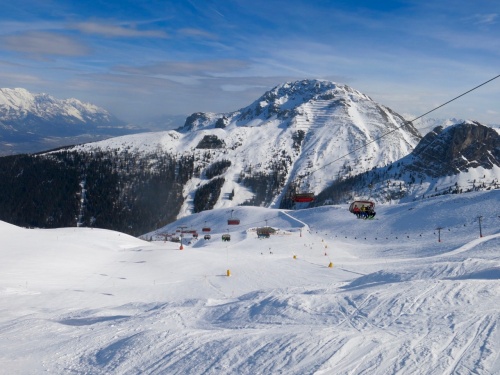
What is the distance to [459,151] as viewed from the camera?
180 metres

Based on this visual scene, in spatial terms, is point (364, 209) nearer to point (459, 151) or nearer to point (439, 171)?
point (439, 171)

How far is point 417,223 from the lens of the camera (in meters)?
72.2

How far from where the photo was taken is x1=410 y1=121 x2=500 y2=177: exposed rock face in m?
176

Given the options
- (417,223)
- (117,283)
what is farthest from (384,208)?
(117,283)

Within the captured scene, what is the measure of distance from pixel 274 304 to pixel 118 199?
566ft

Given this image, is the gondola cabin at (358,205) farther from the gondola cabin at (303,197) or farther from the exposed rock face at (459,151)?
the exposed rock face at (459,151)

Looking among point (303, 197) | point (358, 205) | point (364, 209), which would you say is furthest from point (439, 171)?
point (303, 197)

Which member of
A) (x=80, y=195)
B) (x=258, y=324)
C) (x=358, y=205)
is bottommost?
(x=258, y=324)

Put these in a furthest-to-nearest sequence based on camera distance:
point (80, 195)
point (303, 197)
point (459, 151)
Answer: point (459, 151), point (80, 195), point (303, 197)

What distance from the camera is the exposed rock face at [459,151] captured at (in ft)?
578

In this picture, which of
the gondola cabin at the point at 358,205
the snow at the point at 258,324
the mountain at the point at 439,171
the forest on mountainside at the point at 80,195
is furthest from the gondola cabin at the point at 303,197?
the forest on mountainside at the point at 80,195

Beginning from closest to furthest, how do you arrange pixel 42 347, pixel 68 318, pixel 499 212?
pixel 42 347 → pixel 68 318 → pixel 499 212

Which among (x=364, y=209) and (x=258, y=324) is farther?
(x=364, y=209)

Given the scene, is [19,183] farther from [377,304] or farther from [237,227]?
[377,304]
